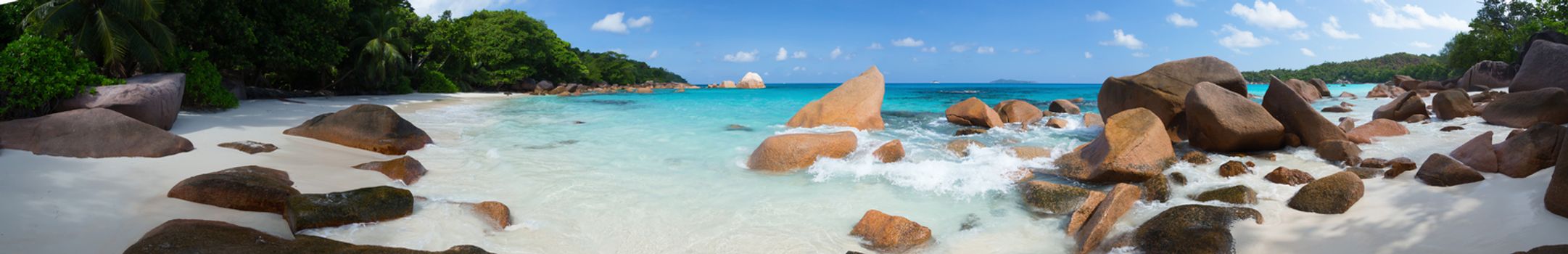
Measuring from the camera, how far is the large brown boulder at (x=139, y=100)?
9109mm

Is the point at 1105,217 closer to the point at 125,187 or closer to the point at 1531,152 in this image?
the point at 1531,152

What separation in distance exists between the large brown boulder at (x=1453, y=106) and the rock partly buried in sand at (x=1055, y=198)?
11833 millimetres

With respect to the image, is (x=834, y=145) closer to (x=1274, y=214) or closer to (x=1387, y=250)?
(x=1274, y=214)

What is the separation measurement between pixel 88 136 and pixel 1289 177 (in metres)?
12.9

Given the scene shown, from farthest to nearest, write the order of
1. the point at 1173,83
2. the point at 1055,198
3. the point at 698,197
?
the point at 1173,83 → the point at 698,197 → the point at 1055,198

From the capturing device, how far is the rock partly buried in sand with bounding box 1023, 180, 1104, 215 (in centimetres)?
609

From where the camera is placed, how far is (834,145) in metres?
9.06

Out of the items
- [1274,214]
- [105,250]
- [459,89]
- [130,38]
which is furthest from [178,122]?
[459,89]

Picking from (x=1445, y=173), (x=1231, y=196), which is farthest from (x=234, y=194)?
(x=1445, y=173)

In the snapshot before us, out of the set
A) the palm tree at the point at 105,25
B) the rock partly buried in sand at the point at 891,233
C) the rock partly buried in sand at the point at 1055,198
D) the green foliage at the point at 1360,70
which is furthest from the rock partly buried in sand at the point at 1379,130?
the green foliage at the point at 1360,70

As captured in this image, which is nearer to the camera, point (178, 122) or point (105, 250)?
point (105, 250)

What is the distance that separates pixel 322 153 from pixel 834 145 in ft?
22.6

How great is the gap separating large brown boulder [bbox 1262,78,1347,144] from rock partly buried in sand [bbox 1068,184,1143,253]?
5503mm

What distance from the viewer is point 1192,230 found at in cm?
477
